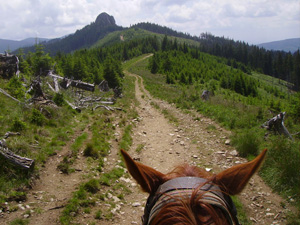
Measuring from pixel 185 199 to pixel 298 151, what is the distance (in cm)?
616

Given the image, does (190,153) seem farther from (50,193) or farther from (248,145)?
(50,193)

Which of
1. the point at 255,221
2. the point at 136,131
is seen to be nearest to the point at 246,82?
the point at 136,131

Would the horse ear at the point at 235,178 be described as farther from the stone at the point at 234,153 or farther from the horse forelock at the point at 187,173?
the stone at the point at 234,153

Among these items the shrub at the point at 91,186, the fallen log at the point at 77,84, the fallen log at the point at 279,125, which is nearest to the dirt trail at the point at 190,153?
the shrub at the point at 91,186

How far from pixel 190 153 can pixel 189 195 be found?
6.73 metres

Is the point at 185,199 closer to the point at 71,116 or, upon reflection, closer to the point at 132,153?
the point at 132,153

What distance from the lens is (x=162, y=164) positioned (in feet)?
23.3

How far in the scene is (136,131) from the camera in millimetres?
10578

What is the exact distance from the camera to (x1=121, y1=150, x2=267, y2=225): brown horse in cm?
111

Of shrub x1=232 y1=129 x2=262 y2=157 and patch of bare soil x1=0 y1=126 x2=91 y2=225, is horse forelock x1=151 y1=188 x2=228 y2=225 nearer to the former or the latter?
patch of bare soil x1=0 y1=126 x2=91 y2=225

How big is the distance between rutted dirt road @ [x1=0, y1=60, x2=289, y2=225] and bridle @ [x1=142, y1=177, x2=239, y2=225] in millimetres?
3581

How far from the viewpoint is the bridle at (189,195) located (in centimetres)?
122

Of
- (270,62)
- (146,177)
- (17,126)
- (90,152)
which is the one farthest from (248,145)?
(270,62)

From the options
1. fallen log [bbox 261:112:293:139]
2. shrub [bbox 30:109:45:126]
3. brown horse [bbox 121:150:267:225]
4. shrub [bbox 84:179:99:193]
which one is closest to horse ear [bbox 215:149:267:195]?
brown horse [bbox 121:150:267:225]
